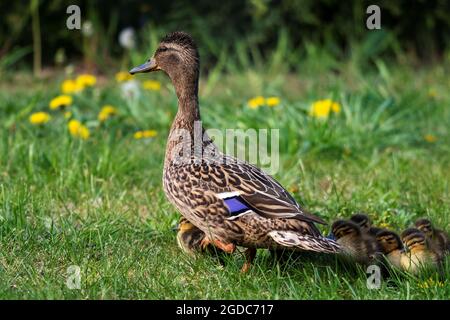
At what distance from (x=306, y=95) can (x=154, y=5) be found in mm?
2787

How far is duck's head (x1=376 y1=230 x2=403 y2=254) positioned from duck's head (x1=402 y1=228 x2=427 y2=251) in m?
0.04

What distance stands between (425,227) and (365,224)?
→ 0.34m

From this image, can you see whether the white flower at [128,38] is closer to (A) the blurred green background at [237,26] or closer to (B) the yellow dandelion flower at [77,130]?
(A) the blurred green background at [237,26]

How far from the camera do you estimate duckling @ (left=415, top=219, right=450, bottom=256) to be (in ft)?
16.1

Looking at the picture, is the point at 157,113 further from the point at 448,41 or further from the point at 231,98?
the point at 448,41

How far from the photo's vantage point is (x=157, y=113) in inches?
317

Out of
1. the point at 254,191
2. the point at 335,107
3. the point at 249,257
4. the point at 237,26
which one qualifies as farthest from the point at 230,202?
the point at 237,26

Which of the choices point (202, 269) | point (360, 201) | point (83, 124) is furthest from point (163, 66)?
point (83, 124)

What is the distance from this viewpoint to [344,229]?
505 centimetres

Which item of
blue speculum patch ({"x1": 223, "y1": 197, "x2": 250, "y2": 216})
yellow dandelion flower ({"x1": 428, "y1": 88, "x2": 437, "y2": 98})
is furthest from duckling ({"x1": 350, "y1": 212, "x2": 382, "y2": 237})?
yellow dandelion flower ({"x1": 428, "y1": 88, "x2": 437, "y2": 98})

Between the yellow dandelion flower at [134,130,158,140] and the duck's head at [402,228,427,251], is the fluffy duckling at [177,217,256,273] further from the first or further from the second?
the yellow dandelion flower at [134,130,158,140]

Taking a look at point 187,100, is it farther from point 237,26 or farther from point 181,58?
point 237,26

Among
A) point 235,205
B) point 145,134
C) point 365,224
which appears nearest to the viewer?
point 235,205
